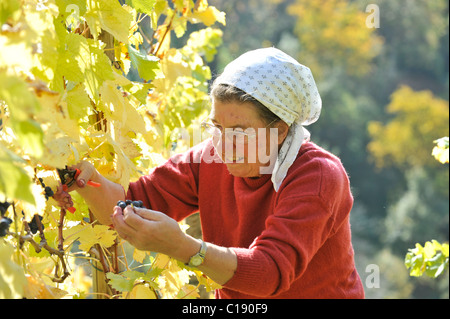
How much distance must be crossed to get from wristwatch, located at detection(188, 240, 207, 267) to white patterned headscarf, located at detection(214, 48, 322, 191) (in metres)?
0.35

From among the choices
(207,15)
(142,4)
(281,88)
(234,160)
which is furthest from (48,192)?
(207,15)

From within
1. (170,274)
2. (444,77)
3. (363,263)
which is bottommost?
(363,263)

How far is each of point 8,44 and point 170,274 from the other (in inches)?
34.8

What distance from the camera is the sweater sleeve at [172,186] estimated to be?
1.66m

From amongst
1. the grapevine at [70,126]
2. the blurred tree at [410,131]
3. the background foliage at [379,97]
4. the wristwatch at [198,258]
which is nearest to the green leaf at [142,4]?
the grapevine at [70,126]

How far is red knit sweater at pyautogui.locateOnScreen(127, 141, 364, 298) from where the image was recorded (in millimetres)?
1337

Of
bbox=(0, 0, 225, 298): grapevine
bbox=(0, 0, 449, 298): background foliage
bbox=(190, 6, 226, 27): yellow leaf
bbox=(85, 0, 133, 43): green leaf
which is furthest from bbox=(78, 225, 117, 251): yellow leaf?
bbox=(0, 0, 449, 298): background foliage

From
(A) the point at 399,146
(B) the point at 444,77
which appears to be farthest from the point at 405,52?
(A) the point at 399,146

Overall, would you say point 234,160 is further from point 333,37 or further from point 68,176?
point 333,37

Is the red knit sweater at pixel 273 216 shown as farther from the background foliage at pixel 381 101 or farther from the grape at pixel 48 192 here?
the background foliage at pixel 381 101

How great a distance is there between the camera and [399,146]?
13289mm

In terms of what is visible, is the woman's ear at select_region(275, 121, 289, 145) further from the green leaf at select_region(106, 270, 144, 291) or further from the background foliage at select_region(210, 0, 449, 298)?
the background foliage at select_region(210, 0, 449, 298)

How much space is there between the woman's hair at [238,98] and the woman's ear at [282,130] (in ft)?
0.09

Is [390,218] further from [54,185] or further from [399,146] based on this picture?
[54,185]
